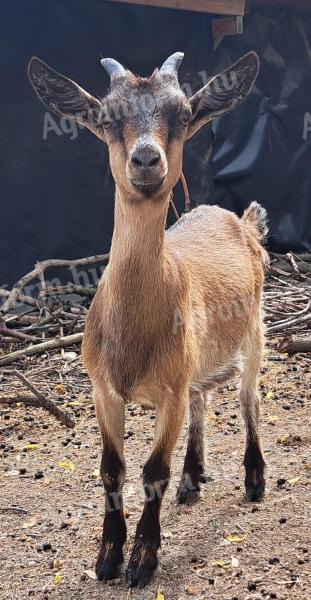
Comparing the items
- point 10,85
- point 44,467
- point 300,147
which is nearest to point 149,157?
point 44,467

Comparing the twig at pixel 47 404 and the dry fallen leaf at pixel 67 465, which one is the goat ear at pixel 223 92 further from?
the twig at pixel 47 404

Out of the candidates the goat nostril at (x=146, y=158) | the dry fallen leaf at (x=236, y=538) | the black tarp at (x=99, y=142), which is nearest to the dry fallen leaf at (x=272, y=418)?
the dry fallen leaf at (x=236, y=538)

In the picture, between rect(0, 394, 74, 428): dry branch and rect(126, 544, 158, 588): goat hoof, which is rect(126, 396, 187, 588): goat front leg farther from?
rect(0, 394, 74, 428): dry branch

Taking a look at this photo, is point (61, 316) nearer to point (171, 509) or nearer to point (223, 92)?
point (171, 509)

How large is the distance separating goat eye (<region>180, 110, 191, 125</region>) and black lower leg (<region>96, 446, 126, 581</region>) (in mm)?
1431

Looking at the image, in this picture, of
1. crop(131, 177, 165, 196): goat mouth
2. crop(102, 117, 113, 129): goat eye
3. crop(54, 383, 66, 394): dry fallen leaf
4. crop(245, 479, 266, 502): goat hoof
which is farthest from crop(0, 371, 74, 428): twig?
crop(131, 177, 165, 196): goat mouth

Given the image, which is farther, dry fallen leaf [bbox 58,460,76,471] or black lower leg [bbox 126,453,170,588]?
dry fallen leaf [bbox 58,460,76,471]

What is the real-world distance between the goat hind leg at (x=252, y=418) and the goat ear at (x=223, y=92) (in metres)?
1.41

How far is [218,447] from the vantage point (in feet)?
16.3

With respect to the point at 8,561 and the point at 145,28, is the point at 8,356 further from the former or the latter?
the point at 145,28

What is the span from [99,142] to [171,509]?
15.9 feet

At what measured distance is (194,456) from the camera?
174 inches

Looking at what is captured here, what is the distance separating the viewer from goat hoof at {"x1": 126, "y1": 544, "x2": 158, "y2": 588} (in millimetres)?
3438

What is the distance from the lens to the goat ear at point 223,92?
3.70m
